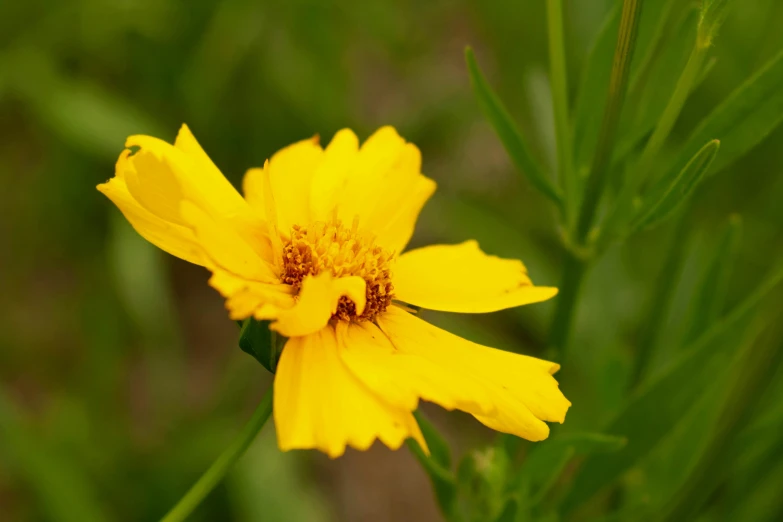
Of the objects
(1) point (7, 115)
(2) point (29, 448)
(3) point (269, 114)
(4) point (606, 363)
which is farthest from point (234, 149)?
(4) point (606, 363)

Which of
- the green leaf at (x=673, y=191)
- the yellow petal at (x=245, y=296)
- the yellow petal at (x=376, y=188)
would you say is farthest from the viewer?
the yellow petal at (x=376, y=188)

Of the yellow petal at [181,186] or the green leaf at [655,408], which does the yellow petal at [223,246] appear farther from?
the green leaf at [655,408]

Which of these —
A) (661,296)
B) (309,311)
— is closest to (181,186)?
(309,311)

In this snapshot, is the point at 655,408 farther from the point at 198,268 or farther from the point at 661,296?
the point at 198,268

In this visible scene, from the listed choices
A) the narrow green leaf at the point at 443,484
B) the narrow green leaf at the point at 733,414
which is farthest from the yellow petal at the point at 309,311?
the narrow green leaf at the point at 733,414

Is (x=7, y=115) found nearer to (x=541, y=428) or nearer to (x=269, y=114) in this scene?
(x=269, y=114)

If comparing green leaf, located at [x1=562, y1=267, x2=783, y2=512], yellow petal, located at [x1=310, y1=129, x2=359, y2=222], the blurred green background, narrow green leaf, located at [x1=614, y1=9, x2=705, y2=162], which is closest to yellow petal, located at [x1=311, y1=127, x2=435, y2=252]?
yellow petal, located at [x1=310, y1=129, x2=359, y2=222]

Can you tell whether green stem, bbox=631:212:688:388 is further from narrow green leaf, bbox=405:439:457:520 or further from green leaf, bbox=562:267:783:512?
narrow green leaf, bbox=405:439:457:520

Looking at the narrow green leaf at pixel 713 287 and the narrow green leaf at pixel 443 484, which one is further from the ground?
the narrow green leaf at pixel 713 287
